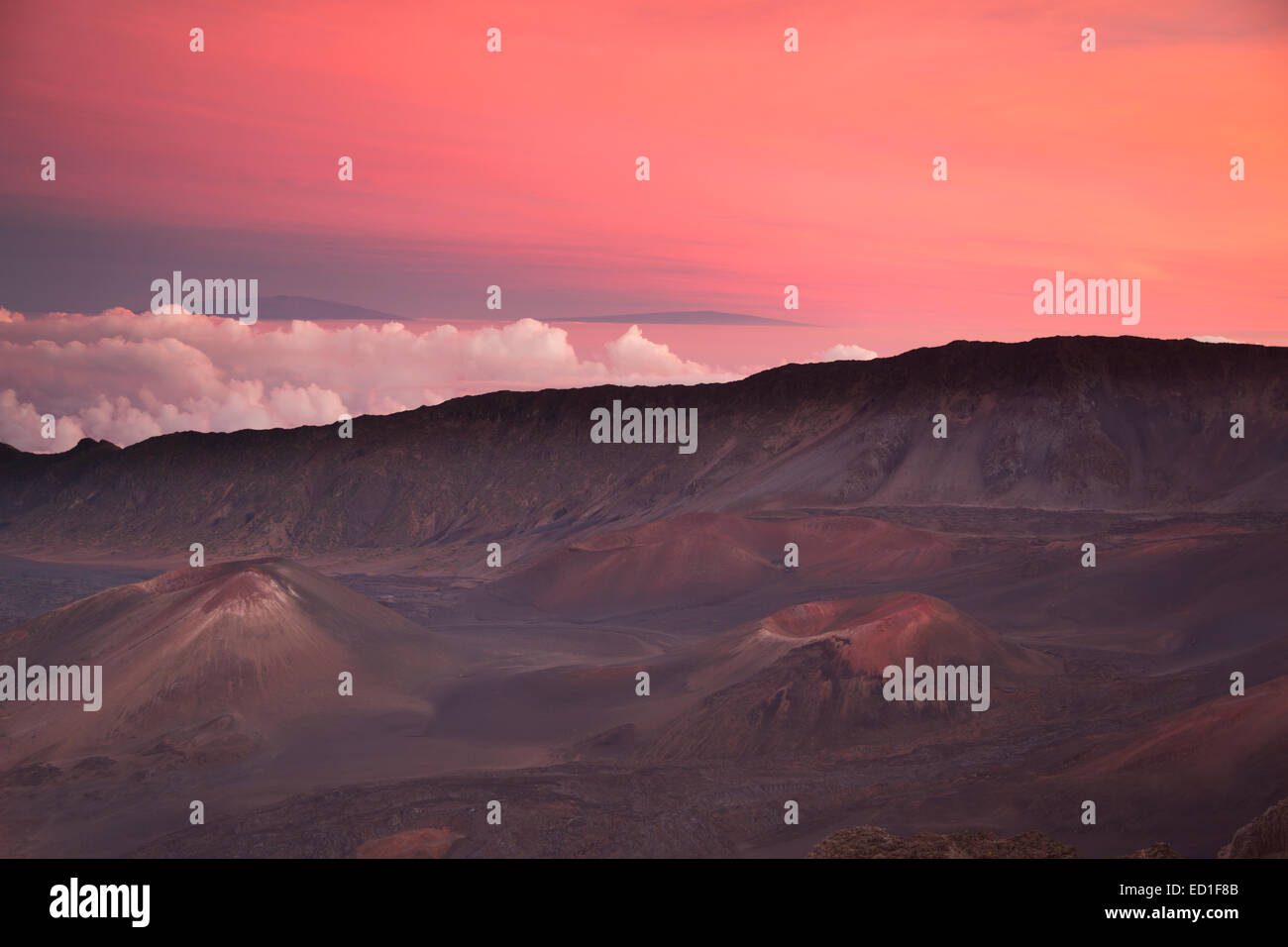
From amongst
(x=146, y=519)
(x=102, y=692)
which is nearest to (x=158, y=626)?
(x=102, y=692)

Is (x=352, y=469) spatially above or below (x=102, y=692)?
above

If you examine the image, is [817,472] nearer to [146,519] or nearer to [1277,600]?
[1277,600]

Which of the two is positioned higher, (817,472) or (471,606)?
(817,472)

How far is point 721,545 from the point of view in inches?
2938

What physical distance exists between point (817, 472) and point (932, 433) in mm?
11505

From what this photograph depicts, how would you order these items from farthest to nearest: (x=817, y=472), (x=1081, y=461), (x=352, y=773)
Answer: (x=817, y=472) → (x=1081, y=461) → (x=352, y=773)

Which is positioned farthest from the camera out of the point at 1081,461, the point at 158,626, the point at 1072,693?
the point at 1081,461

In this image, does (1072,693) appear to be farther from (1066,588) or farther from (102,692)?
(102,692)

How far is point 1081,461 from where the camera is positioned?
3541 inches

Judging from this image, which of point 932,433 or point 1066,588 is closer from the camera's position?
point 1066,588

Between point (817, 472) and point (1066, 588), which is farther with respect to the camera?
point (817, 472)
